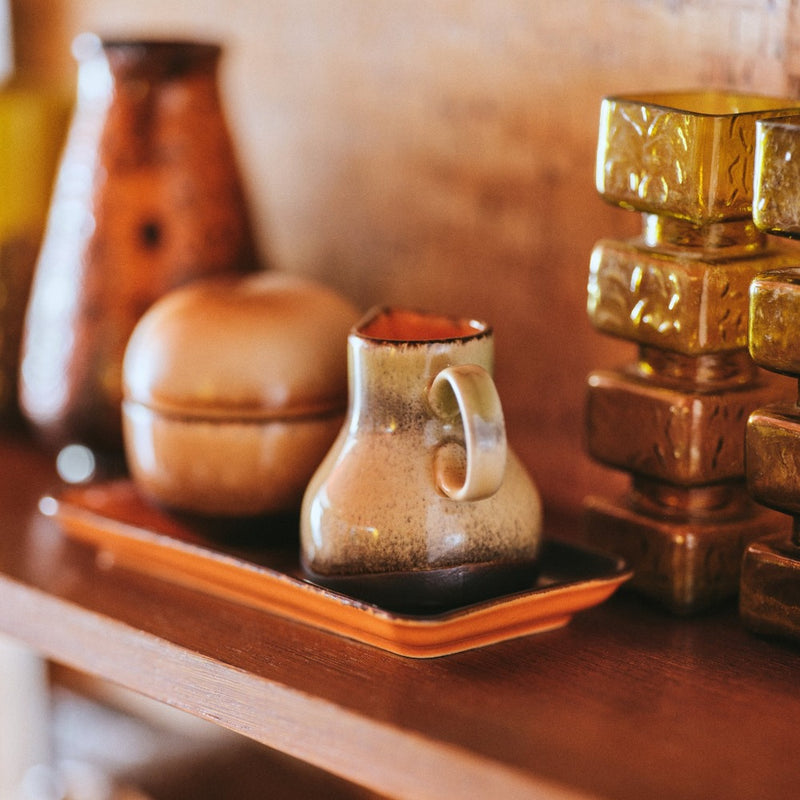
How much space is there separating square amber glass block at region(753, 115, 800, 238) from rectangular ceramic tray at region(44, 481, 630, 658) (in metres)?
0.15

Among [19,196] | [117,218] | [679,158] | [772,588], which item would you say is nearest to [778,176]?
[679,158]

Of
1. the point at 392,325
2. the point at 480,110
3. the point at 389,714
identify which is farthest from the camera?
the point at 480,110

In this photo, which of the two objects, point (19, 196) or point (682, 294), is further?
point (19, 196)

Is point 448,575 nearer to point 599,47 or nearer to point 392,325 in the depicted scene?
point 392,325

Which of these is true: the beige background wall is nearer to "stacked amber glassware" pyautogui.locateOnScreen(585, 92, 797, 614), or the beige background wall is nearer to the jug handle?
"stacked amber glassware" pyautogui.locateOnScreen(585, 92, 797, 614)

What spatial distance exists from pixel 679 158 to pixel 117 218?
327mm

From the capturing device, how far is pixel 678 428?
46 centimetres

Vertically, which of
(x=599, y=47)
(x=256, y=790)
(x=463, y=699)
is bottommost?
(x=256, y=790)

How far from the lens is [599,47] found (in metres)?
0.56

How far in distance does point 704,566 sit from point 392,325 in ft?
0.53

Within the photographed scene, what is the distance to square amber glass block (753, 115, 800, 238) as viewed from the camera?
39cm

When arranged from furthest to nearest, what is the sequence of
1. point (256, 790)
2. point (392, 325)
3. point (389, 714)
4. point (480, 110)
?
point (256, 790), point (480, 110), point (392, 325), point (389, 714)

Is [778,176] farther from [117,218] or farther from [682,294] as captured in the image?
[117,218]

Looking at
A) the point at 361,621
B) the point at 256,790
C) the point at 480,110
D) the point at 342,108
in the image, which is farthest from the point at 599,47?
the point at 256,790
